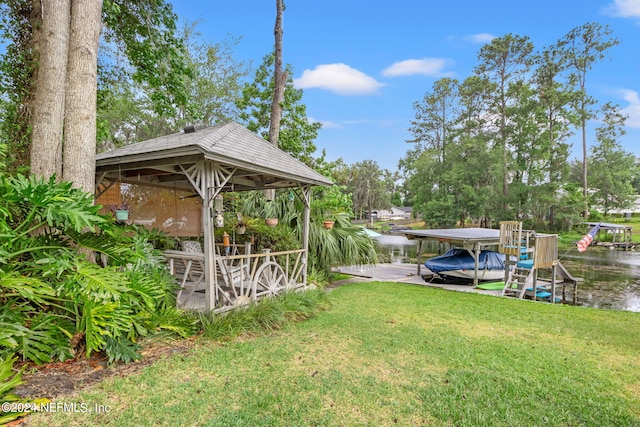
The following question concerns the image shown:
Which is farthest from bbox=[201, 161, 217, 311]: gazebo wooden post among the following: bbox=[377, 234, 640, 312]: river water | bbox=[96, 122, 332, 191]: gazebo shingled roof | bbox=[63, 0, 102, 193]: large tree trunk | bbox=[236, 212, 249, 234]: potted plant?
bbox=[377, 234, 640, 312]: river water

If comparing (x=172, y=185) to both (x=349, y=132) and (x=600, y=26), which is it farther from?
(x=600, y=26)

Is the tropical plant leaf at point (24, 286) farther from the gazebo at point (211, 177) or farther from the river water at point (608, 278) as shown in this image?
the river water at point (608, 278)

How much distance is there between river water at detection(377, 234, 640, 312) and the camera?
10914 mm

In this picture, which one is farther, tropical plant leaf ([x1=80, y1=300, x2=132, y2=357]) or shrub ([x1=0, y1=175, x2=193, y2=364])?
tropical plant leaf ([x1=80, y1=300, x2=132, y2=357])

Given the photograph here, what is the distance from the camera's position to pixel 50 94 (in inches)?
169

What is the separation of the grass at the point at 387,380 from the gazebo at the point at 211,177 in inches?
39.8

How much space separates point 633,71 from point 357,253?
3824 cm

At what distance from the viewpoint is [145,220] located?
691 cm

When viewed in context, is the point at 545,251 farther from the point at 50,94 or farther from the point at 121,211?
the point at 50,94

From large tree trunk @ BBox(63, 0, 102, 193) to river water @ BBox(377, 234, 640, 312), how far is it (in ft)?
43.5

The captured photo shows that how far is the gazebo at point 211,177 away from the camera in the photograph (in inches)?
187

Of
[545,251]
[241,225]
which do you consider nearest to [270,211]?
[241,225]

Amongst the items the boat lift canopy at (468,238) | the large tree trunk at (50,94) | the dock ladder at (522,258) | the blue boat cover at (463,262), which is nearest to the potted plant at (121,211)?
the large tree trunk at (50,94)

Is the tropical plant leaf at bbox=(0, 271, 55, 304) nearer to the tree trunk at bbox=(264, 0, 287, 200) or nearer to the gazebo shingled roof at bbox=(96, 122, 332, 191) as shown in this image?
the gazebo shingled roof at bbox=(96, 122, 332, 191)
